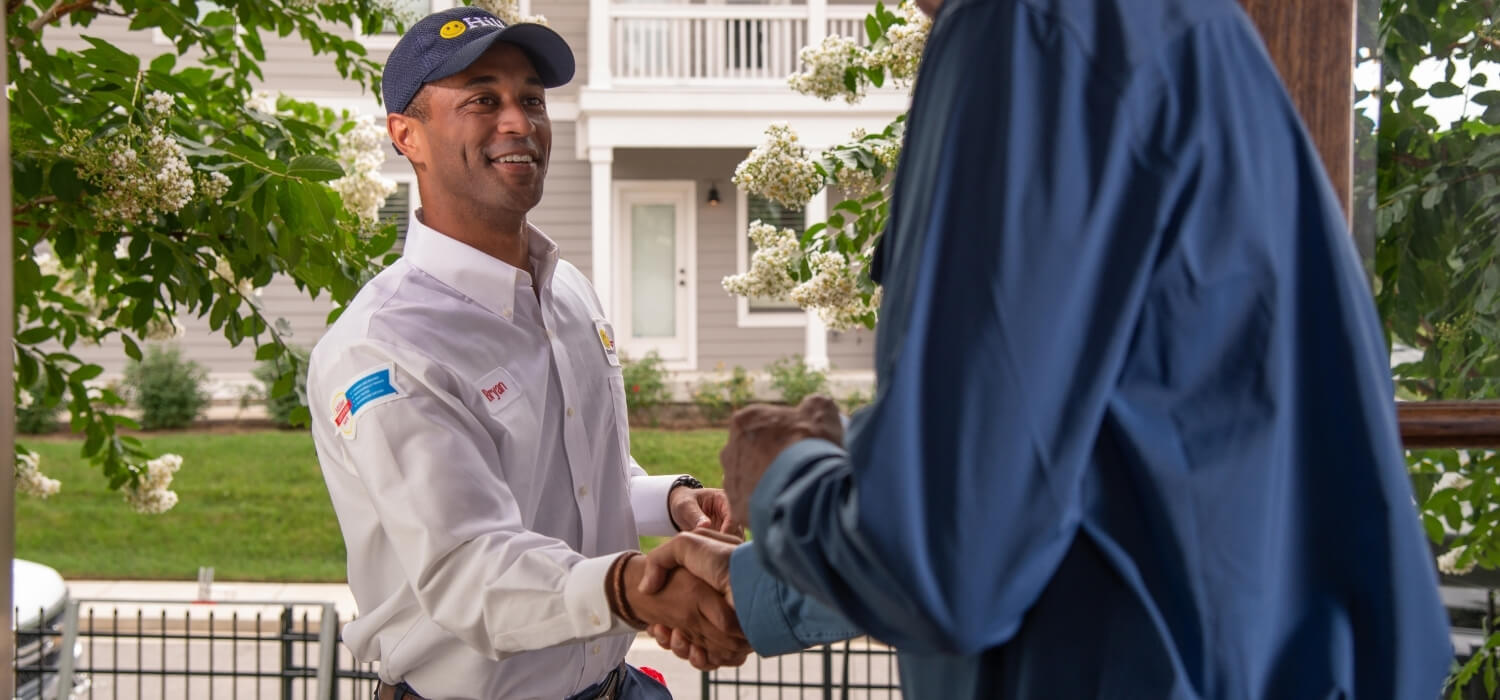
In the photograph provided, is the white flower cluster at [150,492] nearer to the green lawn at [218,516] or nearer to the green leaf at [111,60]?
the green leaf at [111,60]

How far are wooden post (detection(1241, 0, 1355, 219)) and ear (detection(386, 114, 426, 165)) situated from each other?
1.49 metres

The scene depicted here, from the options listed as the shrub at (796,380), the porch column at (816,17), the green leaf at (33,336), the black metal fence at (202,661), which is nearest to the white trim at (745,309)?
the shrub at (796,380)

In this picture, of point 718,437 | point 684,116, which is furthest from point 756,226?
point 684,116

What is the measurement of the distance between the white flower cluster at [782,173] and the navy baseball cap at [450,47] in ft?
4.57

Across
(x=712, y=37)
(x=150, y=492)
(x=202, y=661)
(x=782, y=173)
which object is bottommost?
(x=202, y=661)

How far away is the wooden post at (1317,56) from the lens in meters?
1.31

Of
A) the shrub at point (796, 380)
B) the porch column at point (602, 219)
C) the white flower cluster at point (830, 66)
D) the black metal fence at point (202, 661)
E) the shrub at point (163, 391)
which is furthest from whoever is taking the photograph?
the porch column at point (602, 219)

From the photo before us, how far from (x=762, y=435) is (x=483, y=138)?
1.32 meters

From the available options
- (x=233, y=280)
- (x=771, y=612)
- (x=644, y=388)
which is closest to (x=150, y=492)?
(x=233, y=280)

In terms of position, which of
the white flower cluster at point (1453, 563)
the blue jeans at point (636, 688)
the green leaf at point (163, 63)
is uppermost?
the green leaf at point (163, 63)

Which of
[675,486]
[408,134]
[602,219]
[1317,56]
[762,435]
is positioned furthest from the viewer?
[602,219]

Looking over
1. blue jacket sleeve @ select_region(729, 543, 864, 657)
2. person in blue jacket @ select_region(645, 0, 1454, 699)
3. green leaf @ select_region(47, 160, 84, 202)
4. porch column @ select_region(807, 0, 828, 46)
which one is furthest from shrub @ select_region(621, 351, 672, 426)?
person in blue jacket @ select_region(645, 0, 1454, 699)

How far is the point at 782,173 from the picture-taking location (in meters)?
3.76

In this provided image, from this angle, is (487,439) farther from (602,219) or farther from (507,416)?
(602,219)
